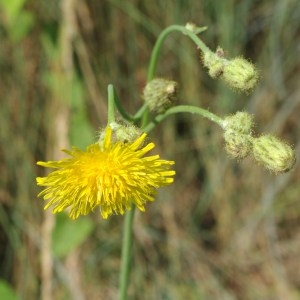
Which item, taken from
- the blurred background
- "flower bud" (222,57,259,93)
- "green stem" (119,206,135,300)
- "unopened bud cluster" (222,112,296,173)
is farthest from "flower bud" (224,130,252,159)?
the blurred background

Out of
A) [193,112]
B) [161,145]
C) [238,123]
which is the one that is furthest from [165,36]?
[161,145]

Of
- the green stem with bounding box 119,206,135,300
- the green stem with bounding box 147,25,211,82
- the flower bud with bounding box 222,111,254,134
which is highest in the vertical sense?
the green stem with bounding box 147,25,211,82

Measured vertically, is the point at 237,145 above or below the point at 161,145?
below

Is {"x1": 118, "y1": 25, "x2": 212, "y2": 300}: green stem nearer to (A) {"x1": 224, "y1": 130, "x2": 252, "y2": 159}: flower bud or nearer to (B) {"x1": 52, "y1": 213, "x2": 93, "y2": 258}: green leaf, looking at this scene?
(A) {"x1": 224, "y1": 130, "x2": 252, "y2": 159}: flower bud

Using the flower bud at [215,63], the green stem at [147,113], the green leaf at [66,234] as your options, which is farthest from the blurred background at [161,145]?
the flower bud at [215,63]

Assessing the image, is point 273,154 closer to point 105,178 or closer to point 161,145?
point 105,178

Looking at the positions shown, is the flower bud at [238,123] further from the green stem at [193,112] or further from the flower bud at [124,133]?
the flower bud at [124,133]

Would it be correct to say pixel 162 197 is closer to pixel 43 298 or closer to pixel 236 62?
pixel 43 298
